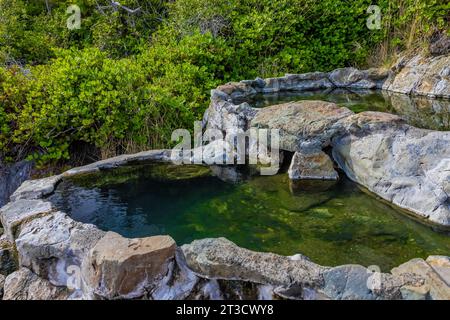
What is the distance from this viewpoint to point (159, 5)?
396 inches

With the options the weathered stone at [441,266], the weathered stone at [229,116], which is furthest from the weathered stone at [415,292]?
the weathered stone at [229,116]

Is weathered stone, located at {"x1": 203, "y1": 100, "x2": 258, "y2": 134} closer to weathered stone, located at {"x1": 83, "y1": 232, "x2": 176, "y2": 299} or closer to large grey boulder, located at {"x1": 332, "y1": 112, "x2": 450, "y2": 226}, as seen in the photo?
large grey boulder, located at {"x1": 332, "y1": 112, "x2": 450, "y2": 226}

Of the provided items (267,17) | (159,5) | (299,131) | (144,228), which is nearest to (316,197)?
(299,131)

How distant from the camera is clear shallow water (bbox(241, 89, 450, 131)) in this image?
19.1 feet

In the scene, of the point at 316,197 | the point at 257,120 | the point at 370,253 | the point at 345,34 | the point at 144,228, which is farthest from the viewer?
the point at 345,34

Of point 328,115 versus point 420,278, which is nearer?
point 420,278

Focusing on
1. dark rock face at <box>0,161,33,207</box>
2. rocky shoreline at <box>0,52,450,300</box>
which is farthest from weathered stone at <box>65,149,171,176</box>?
dark rock face at <box>0,161,33,207</box>

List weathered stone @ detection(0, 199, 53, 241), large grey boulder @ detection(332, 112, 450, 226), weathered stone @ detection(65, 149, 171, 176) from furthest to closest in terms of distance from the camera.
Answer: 1. weathered stone @ detection(65, 149, 171, 176)
2. large grey boulder @ detection(332, 112, 450, 226)
3. weathered stone @ detection(0, 199, 53, 241)

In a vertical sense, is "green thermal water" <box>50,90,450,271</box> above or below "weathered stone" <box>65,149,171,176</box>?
below

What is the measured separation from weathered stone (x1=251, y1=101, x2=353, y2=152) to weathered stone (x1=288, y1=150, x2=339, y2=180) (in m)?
0.12

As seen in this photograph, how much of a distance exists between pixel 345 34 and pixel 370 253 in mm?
7380

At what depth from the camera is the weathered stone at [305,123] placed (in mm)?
4570

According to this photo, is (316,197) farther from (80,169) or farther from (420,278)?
(80,169)

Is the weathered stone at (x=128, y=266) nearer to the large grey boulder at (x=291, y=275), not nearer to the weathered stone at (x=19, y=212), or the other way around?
the large grey boulder at (x=291, y=275)
